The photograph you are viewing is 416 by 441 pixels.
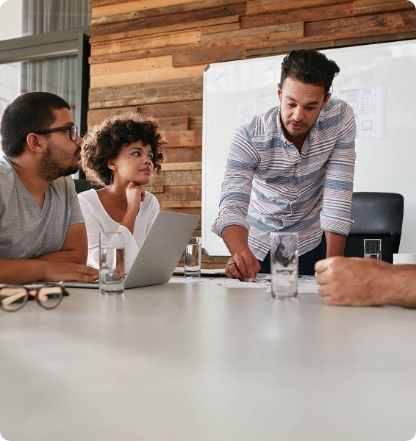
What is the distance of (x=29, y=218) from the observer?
1612mm

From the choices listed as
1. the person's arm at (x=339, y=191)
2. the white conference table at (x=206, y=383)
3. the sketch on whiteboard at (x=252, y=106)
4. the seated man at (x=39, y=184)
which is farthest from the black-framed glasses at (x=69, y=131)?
the sketch on whiteboard at (x=252, y=106)

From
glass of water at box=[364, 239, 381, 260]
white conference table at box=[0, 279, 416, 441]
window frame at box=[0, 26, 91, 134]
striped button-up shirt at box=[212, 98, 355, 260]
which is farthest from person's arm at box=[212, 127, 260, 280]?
window frame at box=[0, 26, 91, 134]

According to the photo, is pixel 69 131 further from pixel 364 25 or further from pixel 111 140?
pixel 364 25

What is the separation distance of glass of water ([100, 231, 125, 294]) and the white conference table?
1.20 feet

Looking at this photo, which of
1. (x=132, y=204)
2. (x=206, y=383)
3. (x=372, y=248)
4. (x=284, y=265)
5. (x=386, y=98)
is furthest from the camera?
(x=386, y=98)

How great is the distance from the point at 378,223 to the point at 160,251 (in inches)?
57.1

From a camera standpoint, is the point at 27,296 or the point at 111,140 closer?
the point at 27,296

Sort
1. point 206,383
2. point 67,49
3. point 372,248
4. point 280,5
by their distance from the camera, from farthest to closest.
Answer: point 67,49, point 280,5, point 372,248, point 206,383

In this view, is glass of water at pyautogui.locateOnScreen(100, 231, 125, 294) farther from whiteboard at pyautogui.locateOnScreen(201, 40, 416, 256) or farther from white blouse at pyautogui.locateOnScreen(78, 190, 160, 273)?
whiteboard at pyautogui.locateOnScreen(201, 40, 416, 256)

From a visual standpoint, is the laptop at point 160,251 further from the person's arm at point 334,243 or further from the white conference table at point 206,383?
the person's arm at point 334,243

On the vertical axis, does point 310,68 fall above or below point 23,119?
above

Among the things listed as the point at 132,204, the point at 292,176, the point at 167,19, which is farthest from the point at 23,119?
the point at 167,19

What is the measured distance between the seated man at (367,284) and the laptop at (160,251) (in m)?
0.40

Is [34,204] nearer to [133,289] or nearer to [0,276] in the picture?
[0,276]
